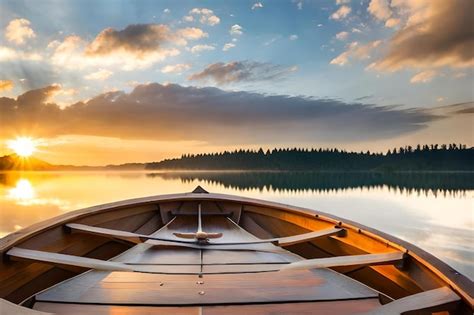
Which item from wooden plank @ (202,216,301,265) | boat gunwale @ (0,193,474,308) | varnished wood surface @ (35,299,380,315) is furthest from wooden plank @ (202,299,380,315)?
wooden plank @ (202,216,301,265)

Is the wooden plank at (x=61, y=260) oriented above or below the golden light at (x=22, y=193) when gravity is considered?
above

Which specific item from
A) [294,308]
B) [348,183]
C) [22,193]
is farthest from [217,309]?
[348,183]

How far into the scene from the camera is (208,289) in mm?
2078

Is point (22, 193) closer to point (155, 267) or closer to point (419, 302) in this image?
point (155, 267)

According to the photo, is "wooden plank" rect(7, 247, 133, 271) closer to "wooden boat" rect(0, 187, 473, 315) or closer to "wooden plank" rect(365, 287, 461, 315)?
"wooden boat" rect(0, 187, 473, 315)

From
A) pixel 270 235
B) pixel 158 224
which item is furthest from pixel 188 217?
pixel 270 235

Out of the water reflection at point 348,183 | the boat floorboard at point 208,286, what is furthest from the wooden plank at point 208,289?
the water reflection at point 348,183

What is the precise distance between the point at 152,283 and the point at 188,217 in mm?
2935

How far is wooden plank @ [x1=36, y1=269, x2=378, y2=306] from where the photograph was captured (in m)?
1.95

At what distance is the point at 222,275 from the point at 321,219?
1786 millimetres

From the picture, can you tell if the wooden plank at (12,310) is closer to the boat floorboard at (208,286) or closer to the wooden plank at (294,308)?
the boat floorboard at (208,286)

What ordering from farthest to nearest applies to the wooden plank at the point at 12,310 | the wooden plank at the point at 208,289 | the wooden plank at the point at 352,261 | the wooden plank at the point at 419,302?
the wooden plank at the point at 352,261, the wooden plank at the point at 208,289, the wooden plank at the point at 419,302, the wooden plank at the point at 12,310

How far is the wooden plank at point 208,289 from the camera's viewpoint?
1.95m

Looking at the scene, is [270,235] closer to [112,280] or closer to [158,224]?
[158,224]
